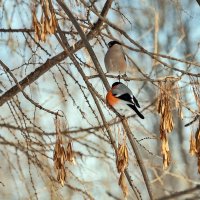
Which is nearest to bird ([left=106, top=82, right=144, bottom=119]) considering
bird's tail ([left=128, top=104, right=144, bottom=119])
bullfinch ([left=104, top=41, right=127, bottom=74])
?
bird's tail ([left=128, top=104, right=144, bottom=119])

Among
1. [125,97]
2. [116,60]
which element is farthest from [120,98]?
[116,60]

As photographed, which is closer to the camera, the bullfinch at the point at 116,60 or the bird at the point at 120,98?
the bird at the point at 120,98

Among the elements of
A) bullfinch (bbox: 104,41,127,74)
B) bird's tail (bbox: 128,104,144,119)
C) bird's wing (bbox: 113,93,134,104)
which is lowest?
bird's tail (bbox: 128,104,144,119)

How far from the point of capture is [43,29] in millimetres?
1428

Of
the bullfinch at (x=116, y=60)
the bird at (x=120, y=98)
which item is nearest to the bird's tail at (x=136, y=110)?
the bird at (x=120, y=98)

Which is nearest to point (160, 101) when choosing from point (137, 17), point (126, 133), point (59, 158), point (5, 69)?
point (126, 133)

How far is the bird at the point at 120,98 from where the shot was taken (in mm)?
1735

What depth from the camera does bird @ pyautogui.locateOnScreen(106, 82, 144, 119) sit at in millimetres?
1735

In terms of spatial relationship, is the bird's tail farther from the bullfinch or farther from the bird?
the bullfinch

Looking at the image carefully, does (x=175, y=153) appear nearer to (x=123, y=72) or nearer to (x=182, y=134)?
(x=182, y=134)

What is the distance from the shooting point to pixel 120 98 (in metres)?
1.74

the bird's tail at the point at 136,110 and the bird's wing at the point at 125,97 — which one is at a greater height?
the bird's wing at the point at 125,97

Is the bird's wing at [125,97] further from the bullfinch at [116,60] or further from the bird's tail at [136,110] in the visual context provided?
the bullfinch at [116,60]

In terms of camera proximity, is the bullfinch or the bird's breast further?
the bullfinch
